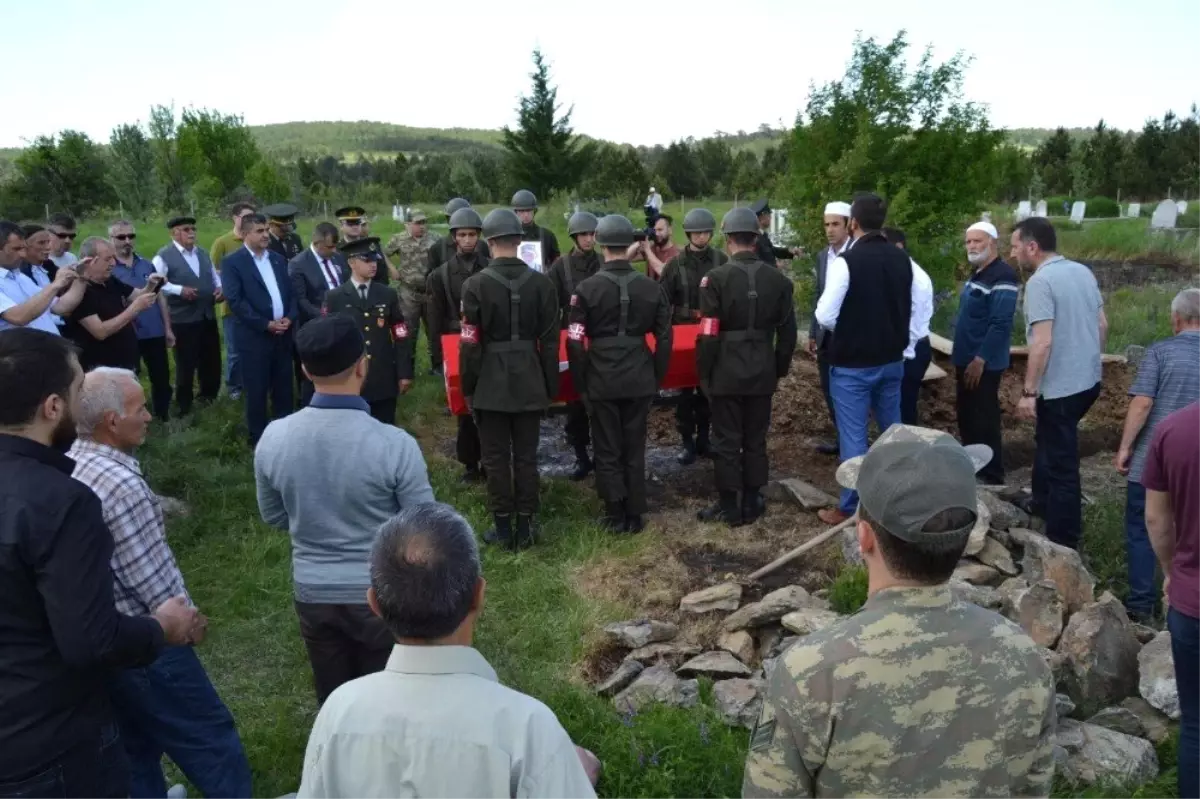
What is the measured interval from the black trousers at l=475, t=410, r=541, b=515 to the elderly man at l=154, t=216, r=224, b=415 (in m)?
3.51

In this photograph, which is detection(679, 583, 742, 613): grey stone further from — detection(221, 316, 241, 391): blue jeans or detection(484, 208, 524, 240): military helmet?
detection(221, 316, 241, 391): blue jeans

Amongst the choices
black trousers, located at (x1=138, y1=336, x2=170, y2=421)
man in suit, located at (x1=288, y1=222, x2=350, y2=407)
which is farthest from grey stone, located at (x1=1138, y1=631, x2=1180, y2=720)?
black trousers, located at (x1=138, y1=336, x2=170, y2=421)

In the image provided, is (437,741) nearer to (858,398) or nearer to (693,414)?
(858,398)

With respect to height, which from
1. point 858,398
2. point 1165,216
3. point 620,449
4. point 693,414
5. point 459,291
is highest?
point 1165,216

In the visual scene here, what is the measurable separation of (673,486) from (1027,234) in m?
3.06

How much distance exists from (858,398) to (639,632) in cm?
230

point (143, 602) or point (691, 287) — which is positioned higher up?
point (691, 287)

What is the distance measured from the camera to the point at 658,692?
3779 millimetres

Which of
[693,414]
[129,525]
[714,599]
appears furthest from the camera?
[693,414]

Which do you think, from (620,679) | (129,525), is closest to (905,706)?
(129,525)

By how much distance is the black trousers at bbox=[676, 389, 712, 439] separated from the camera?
7254 millimetres

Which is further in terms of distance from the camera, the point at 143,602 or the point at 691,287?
the point at 691,287

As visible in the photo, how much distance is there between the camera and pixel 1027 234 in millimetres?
5137

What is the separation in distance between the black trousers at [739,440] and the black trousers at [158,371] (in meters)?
4.81
